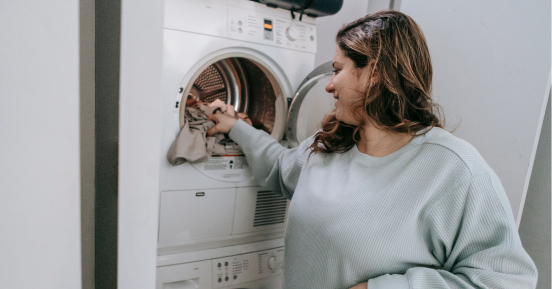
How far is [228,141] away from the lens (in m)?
1.43

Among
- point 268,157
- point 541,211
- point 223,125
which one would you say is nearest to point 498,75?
point 541,211

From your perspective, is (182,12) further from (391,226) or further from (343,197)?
(391,226)

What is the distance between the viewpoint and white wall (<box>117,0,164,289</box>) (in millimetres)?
251

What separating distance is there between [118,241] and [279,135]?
1.24 m

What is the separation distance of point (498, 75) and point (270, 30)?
89cm

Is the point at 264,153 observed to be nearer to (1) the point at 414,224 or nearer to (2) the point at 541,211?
(1) the point at 414,224

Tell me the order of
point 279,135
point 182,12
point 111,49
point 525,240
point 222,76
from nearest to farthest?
point 111,49 → point 182,12 → point 525,240 → point 279,135 → point 222,76

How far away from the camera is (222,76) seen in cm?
167

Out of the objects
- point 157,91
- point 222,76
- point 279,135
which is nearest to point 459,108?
point 279,135

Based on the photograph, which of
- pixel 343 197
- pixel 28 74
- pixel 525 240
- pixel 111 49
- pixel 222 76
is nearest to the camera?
pixel 28 74

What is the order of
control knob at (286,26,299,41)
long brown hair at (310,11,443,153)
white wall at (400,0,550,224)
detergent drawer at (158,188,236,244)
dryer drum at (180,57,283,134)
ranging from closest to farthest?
long brown hair at (310,11,443,153)
white wall at (400,0,550,224)
detergent drawer at (158,188,236,244)
control knob at (286,26,299,41)
dryer drum at (180,57,283,134)

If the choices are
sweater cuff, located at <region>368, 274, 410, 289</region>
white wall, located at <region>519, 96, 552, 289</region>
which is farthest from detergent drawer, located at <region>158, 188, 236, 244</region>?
white wall, located at <region>519, 96, 552, 289</region>

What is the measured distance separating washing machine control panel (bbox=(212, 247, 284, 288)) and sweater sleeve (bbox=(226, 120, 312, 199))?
38 cm

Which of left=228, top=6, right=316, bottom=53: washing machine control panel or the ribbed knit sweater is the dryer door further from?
the ribbed knit sweater
